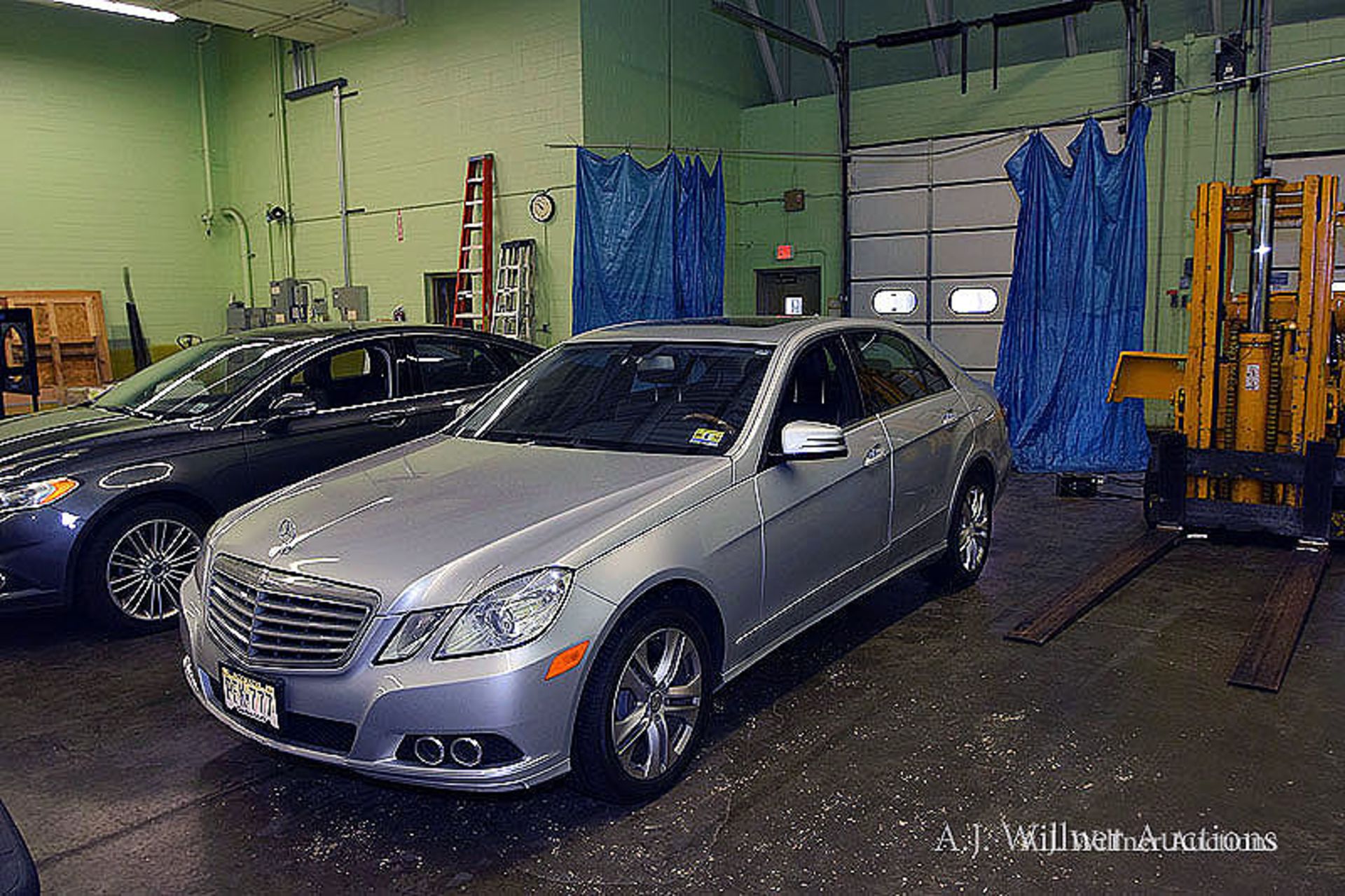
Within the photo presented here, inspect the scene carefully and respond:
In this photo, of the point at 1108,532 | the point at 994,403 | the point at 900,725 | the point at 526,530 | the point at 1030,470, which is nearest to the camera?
the point at 526,530

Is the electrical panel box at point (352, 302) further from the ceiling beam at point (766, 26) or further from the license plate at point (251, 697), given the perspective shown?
the license plate at point (251, 697)

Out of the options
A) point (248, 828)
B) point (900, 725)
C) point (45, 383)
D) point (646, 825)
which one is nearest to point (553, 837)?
point (646, 825)

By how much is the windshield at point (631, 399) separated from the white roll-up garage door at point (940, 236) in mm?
7468

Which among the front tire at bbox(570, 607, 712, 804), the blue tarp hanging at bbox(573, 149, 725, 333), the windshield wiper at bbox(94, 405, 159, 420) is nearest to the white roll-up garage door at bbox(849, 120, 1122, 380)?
the blue tarp hanging at bbox(573, 149, 725, 333)

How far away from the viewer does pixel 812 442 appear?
349cm

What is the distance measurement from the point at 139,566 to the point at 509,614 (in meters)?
2.92

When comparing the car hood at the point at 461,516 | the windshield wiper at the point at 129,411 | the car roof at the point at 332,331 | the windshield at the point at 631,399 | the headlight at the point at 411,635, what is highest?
the car roof at the point at 332,331

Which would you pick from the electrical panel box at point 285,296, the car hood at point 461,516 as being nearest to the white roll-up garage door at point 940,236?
the electrical panel box at point 285,296

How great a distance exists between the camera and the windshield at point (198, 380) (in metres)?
5.28

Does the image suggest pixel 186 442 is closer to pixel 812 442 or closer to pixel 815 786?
pixel 812 442

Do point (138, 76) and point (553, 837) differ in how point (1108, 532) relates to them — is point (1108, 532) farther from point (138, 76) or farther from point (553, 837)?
point (138, 76)

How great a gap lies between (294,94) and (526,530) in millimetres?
11831

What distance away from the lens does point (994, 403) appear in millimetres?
5465

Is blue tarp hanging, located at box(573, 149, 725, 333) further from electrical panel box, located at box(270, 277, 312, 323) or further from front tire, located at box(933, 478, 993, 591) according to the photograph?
front tire, located at box(933, 478, 993, 591)
